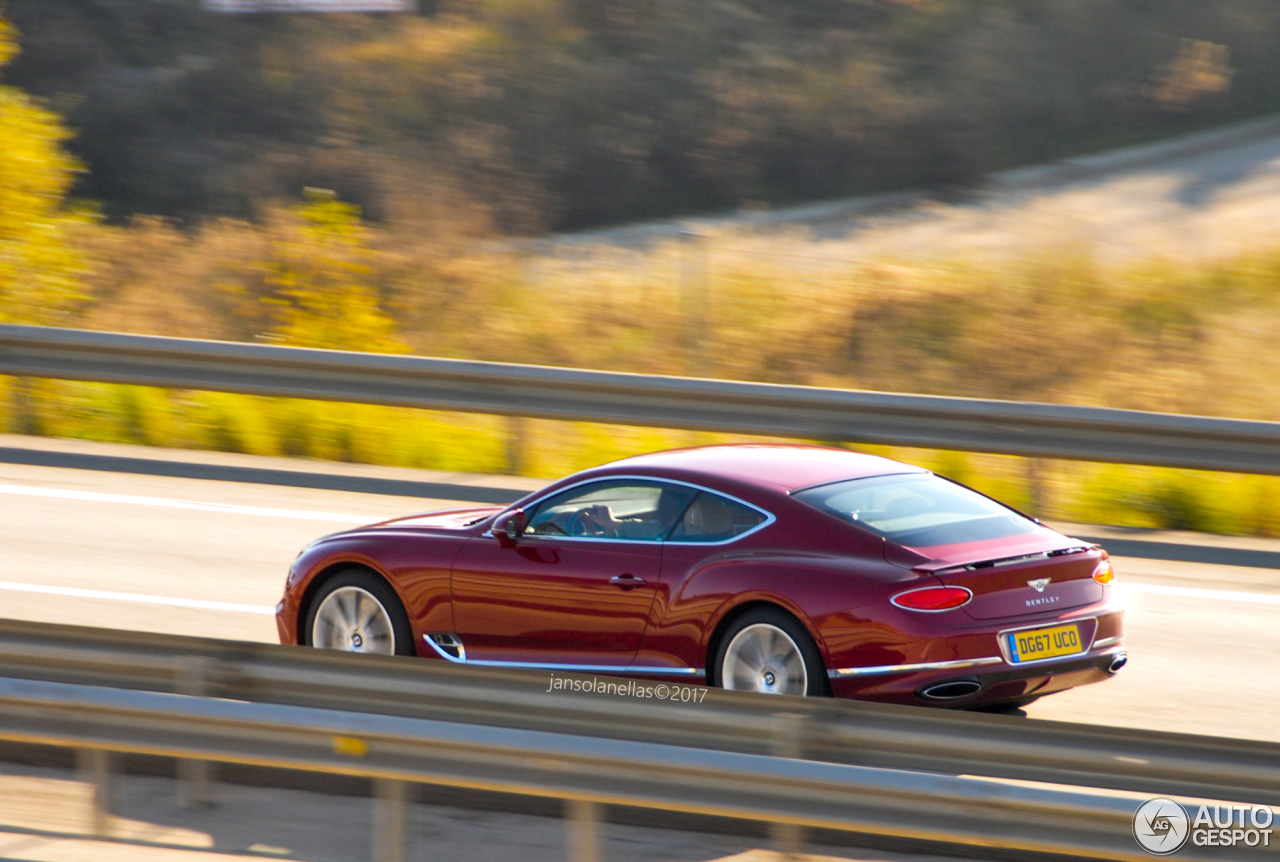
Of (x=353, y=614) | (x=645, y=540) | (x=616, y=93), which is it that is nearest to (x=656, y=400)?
(x=353, y=614)

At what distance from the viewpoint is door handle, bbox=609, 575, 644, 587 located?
722 centimetres

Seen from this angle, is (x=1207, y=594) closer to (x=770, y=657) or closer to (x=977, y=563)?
(x=977, y=563)

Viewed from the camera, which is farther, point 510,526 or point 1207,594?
point 1207,594

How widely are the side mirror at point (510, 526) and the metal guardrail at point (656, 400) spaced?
4.15 meters

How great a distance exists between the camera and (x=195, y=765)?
20.6 ft

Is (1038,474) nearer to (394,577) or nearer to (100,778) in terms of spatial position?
(394,577)

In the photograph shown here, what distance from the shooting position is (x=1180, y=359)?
16.6 metres

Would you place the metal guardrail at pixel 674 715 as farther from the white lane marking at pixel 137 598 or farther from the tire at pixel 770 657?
the white lane marking at pixel 137 598

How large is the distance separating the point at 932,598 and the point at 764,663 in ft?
2.57

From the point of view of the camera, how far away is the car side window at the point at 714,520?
23.3ft

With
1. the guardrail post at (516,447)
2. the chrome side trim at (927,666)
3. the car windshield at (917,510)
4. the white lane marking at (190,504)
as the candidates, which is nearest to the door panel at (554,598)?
the car windshield at (917,510)

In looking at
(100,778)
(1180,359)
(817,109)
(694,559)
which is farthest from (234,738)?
(817,109)

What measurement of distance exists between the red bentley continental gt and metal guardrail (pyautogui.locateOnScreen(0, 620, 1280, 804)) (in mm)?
298

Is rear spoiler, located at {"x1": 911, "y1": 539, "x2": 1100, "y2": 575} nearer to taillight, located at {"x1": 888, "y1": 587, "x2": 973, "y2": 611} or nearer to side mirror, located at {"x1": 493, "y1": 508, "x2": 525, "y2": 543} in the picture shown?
taillight, located at {"x1": 888, "y1": 587, "x2": 973, "y2": 611}
